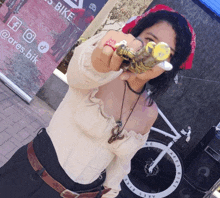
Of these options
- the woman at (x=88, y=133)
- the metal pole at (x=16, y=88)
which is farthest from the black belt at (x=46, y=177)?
the metal pole at (x=16, y=88)

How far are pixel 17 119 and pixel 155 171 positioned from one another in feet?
8.76

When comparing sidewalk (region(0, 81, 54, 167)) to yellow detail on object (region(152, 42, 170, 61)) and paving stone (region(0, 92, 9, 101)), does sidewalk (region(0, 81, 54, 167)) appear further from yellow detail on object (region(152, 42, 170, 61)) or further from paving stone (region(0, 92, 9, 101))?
yellow detail on object (region(152, 42, 170, 61))

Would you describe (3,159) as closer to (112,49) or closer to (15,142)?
(15,142)

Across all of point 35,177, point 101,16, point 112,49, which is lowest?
point 35,177

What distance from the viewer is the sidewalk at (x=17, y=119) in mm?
3543

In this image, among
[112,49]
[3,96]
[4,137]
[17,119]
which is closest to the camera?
[112,49]

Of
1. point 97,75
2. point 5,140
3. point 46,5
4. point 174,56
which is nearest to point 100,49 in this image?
point 97,75

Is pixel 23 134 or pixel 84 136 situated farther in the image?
pixel 23 134

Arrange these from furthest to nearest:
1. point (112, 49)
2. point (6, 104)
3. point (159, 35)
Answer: point (6, 104)
point (159, 35)
point (112, 49)

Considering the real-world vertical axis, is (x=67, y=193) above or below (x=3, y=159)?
above

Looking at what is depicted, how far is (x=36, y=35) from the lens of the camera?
4.23 meters

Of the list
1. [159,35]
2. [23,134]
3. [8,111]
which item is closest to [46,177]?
[159,35]

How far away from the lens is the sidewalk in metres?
3.54

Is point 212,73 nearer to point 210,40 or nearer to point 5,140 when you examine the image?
point 210,40
